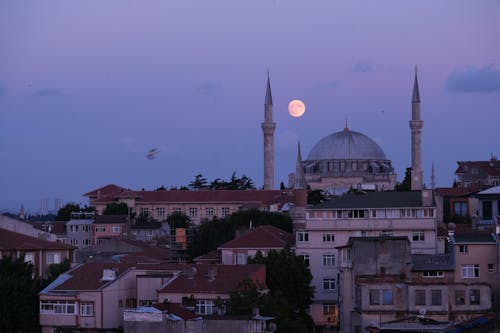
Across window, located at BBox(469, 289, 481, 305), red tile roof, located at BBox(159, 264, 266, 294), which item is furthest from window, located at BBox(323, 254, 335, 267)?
window, located at BBox(469, 289, 481, 305)

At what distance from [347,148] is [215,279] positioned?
93223mm

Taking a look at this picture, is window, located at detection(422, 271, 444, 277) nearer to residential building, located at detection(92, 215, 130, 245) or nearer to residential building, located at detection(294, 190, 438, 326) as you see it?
residential building, located at detection(294, 190, 438, 326)

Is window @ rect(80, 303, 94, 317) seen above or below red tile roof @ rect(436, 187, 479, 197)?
below

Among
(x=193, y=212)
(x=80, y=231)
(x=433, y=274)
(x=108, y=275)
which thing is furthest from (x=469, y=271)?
(x=193, y=212)

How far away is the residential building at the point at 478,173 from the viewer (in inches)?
3772

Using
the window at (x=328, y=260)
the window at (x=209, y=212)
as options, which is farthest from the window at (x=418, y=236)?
the window at (x=209, y=212)

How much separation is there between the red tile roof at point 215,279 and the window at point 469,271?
6279mm

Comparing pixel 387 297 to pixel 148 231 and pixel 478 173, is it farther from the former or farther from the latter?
pixel 478 173

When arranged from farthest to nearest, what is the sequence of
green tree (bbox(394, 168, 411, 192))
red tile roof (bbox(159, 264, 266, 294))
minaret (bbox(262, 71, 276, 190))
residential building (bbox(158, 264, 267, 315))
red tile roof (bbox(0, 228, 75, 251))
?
minaret (bbox(262, 71, 276, 190))
green tree (bbox(394, 168, 411, 192))
red tile roof (bbox(0, 228, 75, 251))
red tile roof (bbox(159, 264, 266, 294))
residential building (bbox(158, 264, 267, 315))

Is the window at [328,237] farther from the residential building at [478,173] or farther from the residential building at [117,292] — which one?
the residential building at [478,173]

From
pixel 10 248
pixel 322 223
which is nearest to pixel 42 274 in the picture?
pixel 10 248

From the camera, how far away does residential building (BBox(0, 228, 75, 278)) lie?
48406 millimetres

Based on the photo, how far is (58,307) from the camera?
39844 millimetres

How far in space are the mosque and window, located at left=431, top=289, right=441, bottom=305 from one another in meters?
80.5
